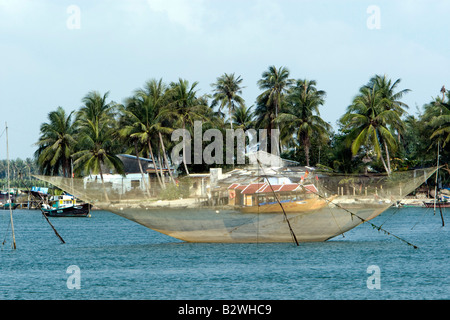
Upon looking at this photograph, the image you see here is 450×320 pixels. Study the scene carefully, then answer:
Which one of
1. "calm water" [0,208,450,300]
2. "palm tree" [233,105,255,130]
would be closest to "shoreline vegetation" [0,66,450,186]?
"palm tree" [233,105,255,130]

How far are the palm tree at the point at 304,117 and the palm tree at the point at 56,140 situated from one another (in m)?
23.5

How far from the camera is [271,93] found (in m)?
78.6

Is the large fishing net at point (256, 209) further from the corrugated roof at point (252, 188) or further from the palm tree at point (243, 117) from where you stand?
the palm tree at point (243, 117)

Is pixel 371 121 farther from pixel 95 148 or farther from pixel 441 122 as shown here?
pixel 95 148

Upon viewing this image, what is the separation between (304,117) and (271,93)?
752cm

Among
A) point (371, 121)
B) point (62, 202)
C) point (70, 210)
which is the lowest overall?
point (70, 210)

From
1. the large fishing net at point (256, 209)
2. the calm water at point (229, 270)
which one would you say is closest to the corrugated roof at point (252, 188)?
the large fishing net at point (256, 209)

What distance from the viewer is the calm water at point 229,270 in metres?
22.3

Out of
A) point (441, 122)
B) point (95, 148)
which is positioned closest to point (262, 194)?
point (95, 148)

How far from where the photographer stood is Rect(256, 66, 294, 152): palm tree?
78.2m

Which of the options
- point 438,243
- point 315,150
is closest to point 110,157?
point 315,150

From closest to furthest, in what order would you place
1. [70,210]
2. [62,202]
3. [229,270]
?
[229,270] < [70,210] < [62,202]
